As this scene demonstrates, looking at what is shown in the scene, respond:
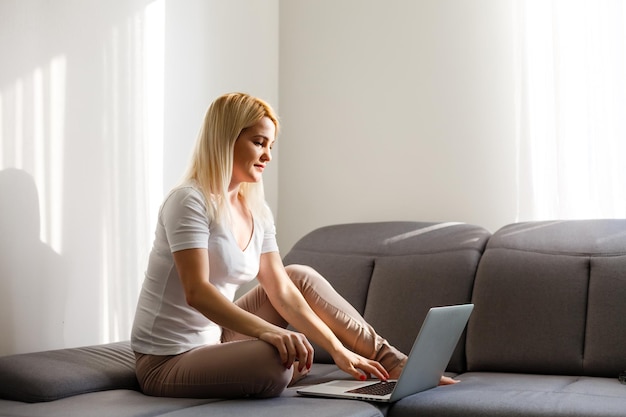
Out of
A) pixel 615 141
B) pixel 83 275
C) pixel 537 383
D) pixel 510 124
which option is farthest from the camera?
pixel 510 124

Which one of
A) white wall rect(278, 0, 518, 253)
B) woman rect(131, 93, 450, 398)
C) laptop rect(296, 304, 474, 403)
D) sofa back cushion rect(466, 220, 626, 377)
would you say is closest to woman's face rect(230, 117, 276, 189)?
woman rect(131, 93, 450, 398)

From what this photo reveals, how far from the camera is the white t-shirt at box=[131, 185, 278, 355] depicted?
7.20 feet

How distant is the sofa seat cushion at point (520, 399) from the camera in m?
1.99

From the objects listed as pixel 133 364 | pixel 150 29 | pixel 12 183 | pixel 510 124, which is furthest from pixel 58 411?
pixel 510 124

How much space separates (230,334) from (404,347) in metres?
0.63

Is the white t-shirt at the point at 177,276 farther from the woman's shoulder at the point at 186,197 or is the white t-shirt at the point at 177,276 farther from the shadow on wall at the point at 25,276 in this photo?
the shadow on wall at the point at 25,276

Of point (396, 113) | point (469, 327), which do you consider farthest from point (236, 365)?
point (396, 113)

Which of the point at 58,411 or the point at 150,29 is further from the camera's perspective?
the point at 150,29

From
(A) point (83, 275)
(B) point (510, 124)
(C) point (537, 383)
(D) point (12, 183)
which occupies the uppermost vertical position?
(B) point (510, 124)

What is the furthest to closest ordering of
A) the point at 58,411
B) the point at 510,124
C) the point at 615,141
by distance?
the point at 510,124
the point at 615,141
the point at 58,411

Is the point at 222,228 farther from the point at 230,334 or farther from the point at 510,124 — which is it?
the point at 510,124

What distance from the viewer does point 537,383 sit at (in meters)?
2.38

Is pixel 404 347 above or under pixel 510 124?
under

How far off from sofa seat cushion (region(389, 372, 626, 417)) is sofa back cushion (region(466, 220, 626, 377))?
161mm
